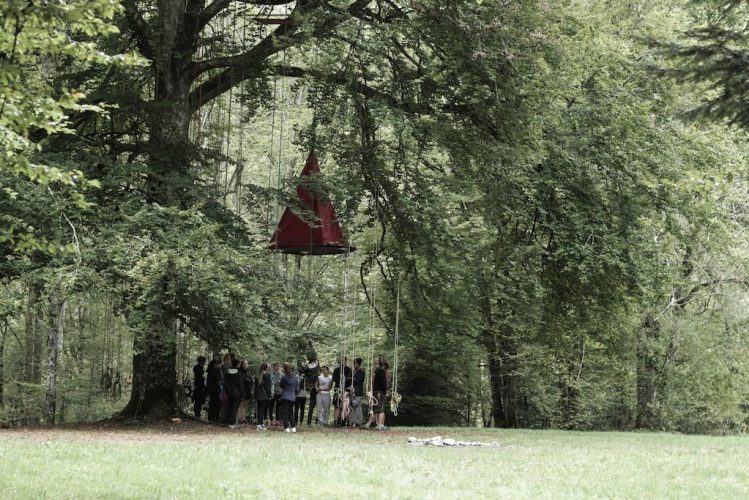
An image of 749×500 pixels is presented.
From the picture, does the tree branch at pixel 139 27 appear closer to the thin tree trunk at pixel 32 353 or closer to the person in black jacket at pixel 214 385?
the person in black jacket at pixel 214 385

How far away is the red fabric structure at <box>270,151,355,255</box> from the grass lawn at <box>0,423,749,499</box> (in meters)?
3.84

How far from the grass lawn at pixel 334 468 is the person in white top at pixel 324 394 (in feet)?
15.2

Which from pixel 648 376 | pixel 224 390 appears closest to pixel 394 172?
pixel 224 390

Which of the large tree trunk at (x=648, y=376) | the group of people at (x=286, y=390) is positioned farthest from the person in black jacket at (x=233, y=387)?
the large tree trunk at (x=648, y=376)

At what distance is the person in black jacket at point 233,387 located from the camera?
1995 centimetres

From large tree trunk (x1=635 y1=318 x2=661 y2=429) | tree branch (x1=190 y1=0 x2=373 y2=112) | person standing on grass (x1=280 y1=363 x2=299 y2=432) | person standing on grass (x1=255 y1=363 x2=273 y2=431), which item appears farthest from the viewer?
large tree trunk (x1=635 y1=318 x2=661 y2=429)

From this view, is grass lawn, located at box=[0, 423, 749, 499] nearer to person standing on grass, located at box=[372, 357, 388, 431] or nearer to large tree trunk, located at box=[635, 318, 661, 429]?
person standing on grass, located at box=[372, 357, 388, 431]

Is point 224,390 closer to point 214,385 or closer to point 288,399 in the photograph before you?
point 214,385

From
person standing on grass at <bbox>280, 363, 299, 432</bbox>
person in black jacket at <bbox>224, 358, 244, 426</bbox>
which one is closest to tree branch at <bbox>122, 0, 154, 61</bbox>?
person in black jacket at <bbox>224, 358, 244, 426</bbox>

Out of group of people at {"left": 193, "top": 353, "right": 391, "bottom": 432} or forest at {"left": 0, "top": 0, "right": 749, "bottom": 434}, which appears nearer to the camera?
forest at {"left": 0, "top": 0, "right": 749, "bottom": 434}

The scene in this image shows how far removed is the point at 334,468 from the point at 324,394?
10463mm

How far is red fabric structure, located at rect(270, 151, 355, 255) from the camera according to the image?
18.9 m

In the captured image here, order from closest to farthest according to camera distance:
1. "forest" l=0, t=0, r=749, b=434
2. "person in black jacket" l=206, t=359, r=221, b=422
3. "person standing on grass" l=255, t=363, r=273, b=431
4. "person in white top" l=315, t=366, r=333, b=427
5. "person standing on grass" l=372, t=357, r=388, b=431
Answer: "forest" l=0, t=0, r=749, b=434 < "person standing on grass" l=255, t=363, r=273, b=431 < "person in black jacket" l=206, t=359, r=221, b=422 < "person standing on grass" l=372, t=357, r=388, b=431 < "person in white top" l=315, t=366, r=333, b=427

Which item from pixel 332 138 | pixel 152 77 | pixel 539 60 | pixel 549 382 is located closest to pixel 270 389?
pixel 332 138
